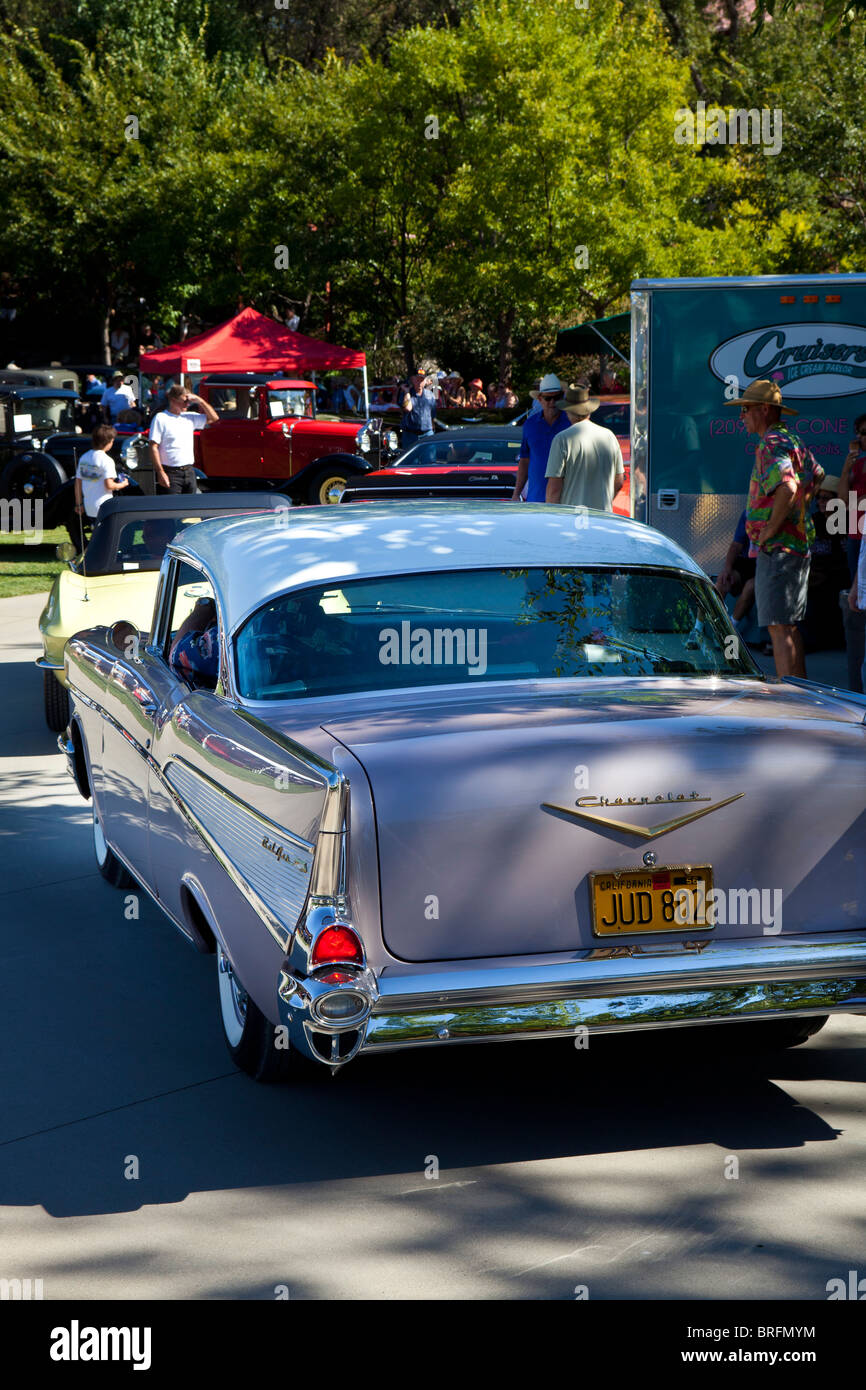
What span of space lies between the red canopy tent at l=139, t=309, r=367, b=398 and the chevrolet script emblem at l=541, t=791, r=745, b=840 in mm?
25239

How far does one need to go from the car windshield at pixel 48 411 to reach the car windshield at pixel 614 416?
29.2ft

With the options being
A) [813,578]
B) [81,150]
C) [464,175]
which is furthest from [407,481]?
[81,150]

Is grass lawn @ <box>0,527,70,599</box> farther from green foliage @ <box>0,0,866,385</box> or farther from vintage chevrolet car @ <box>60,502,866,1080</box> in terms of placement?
green foliage @ <box>0,0,866,385</box>

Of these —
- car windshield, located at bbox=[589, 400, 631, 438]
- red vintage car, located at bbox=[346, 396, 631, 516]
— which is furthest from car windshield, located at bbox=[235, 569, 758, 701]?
car windshield, located at bbox=[589, 400, 631, 438]

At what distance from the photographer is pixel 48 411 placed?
24.5 m

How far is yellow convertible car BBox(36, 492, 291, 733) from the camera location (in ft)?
30.2

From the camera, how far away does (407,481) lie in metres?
15.3

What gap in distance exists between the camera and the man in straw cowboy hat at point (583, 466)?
11.1 m

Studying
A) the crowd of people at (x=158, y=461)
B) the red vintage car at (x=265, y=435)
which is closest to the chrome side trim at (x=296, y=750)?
the crowd of people at (x=158, y=461)

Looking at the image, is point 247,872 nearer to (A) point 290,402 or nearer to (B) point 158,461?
(B) point 158,461

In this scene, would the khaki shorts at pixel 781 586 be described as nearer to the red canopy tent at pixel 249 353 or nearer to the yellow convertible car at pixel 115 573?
the yellow convertible car at pixel 115 573

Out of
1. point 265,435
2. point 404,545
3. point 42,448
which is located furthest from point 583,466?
point 265,435

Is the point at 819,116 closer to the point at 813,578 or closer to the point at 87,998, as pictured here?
the point at 813,578
